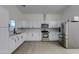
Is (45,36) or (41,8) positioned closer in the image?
(41,8)

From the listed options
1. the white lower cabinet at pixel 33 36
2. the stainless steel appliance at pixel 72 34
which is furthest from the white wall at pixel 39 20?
the stainless steel appliance at pixel 72 34

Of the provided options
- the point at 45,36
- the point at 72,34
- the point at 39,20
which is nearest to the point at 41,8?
the point at 39,20

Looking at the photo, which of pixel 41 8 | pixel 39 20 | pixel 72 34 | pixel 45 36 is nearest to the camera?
pixel 72 34

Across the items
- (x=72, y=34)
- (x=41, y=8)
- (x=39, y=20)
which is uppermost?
(x=41, y=8)

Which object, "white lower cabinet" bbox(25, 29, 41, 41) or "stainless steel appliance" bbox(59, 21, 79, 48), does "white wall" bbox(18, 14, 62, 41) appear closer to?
"white lower cabinet" bbox(25, 29, 41, 41)

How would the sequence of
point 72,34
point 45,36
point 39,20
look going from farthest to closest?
1. point 39,20
2. point 45,36
3. point 72,34

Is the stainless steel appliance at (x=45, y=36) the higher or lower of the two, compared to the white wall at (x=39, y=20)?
lower

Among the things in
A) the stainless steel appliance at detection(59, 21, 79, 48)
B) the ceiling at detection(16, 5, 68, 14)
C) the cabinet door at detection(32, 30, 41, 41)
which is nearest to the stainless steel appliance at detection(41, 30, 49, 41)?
the cabinet door at detection(32, 30, 41, 41)

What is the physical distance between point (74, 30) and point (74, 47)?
884 mm

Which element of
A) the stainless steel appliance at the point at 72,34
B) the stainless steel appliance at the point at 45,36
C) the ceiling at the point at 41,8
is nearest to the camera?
the stainless steel appliance at the point at 72,34

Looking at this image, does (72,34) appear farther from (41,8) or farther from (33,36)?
(33,36)

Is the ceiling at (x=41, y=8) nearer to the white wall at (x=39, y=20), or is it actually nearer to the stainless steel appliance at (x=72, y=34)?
the white wall at (x=39, y=20)
